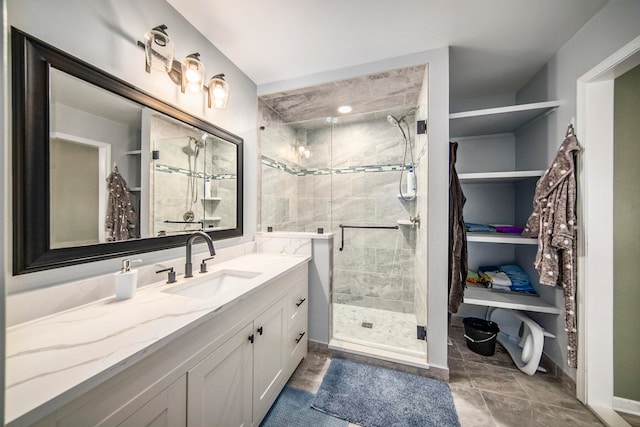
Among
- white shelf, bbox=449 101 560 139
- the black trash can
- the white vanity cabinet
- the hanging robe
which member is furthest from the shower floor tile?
white shelf, bbox=449 101 560 139

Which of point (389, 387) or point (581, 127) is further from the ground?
point (581, 127)

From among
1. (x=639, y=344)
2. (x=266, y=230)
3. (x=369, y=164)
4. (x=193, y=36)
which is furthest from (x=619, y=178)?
(x=193, y=36)

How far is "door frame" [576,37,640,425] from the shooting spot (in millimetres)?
1388

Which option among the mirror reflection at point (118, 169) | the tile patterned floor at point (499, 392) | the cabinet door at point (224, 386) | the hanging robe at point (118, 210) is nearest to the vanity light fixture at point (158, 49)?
the mirror reflection at point (118, 169)

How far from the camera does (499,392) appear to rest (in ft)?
5.08

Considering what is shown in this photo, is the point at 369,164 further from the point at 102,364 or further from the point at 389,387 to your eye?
the point at 102,364

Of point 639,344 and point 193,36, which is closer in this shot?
point 639,344

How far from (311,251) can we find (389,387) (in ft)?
3.73

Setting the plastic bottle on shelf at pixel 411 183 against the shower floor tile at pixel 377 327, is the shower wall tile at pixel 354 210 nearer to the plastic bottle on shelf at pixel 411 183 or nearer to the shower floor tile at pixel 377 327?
the plastic bottle on shelf at pixel 411 183

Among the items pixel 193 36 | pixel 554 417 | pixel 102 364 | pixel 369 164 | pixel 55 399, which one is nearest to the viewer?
pixel 55 399

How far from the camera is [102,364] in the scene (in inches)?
22.4

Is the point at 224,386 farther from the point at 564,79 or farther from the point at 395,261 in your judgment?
the point at 564,79

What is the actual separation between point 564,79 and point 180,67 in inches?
106

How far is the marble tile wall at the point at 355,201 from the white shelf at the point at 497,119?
61 centimetres
